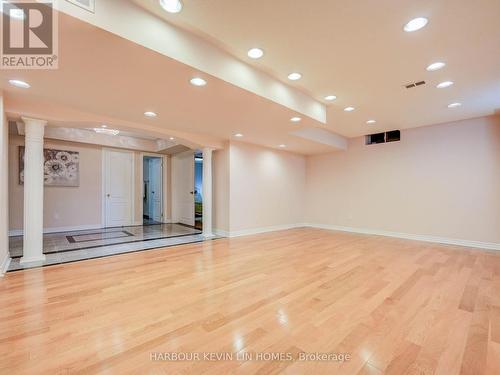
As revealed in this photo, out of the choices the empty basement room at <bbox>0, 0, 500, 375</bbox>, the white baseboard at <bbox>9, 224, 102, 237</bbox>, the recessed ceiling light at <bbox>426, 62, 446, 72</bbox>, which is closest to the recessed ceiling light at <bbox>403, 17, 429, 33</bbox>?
the empty basement room at <bbox>0, 0, 500, 375</bbox>

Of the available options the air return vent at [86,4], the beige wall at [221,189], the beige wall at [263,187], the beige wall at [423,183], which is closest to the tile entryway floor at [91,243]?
the beige wall at [221,189]

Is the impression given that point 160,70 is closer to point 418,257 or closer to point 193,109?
point 193,109

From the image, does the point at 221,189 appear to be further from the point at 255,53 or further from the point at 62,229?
the point at 62,229

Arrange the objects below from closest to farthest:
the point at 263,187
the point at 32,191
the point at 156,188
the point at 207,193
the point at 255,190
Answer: the point at 32,191, the point at 207,193, the point at 255,190, the point at 263,187, the point at 156,188

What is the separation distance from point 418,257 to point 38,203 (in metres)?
6.18

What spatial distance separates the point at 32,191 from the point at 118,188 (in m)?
3.68

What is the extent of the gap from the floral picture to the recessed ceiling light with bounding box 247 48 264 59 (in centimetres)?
605

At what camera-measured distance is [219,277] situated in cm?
288

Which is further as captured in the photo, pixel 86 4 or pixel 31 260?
pixel 31 260

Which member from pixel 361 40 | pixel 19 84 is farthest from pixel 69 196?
pixel 361 40

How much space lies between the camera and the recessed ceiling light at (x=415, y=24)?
6.52ft

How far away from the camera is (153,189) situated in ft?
27.8

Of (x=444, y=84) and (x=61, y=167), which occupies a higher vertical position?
(x=444, y=84)

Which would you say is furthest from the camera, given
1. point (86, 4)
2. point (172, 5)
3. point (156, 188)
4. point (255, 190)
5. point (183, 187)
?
point (156, 188)
